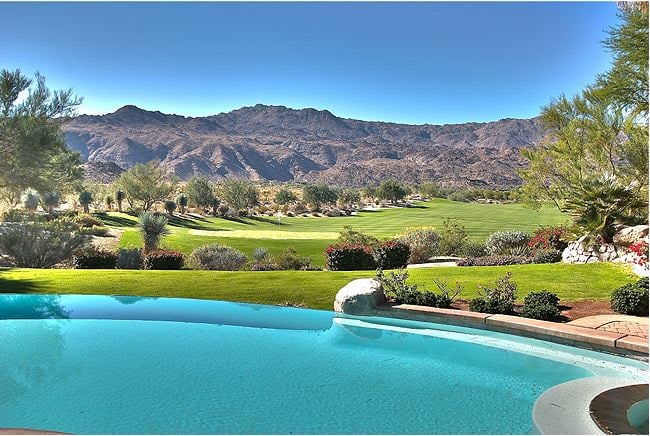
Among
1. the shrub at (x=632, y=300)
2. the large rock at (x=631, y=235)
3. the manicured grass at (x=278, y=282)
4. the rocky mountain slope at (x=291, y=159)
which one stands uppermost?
the rocky mountain slope at (x=291, y=159)

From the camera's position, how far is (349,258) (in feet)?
54.1

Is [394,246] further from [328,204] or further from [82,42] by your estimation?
[328,204]

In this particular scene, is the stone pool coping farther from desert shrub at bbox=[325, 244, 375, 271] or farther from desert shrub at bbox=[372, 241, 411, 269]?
desert shrub at bbox=[372, 241, 411, 269]

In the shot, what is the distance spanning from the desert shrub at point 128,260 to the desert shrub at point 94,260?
0.31 meters

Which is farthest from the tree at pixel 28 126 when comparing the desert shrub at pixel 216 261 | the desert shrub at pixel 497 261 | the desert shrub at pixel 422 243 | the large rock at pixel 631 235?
the large rock at pixel 631 235

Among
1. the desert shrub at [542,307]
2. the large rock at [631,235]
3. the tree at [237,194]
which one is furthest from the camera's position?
the tree at [237,194]

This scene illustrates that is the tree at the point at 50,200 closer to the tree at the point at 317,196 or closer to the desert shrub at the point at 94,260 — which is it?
the desert shrub at the point at 94,260

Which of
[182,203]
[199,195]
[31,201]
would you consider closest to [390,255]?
[31,201]

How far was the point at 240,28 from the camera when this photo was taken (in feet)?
58.3

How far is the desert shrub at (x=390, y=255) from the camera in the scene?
659 inches

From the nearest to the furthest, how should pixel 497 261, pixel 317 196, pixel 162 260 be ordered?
pixel 497 261
pixel 162 260
pixel 317 196

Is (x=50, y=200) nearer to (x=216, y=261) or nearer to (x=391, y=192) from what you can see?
(x=216, y=261)

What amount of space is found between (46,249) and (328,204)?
149ft

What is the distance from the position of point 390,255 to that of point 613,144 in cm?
864
